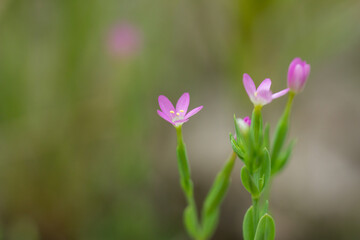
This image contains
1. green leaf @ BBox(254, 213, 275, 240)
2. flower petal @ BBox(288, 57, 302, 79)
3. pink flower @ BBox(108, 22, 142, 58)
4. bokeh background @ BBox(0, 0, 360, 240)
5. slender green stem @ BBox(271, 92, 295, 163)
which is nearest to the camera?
green leaf @ BBox(254, 213, 275, 240)

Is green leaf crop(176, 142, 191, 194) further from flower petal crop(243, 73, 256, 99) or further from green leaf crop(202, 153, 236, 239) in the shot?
flower petal crop(243, 73, 256, 99)

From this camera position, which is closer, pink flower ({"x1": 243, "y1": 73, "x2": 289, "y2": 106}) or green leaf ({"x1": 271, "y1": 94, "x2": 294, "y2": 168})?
pink flower ({"x1": 243, "y1": 73, "x2": 289, "y2": 106})

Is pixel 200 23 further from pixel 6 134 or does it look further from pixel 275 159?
pixel 275 159

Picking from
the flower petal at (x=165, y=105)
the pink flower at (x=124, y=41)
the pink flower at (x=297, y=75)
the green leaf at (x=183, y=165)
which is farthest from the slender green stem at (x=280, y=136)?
the pink flower at (x=124, y=41)

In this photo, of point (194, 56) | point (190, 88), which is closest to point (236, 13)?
point (190, 88)

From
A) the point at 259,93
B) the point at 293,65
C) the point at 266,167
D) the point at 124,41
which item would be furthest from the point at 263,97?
the point at 124,41

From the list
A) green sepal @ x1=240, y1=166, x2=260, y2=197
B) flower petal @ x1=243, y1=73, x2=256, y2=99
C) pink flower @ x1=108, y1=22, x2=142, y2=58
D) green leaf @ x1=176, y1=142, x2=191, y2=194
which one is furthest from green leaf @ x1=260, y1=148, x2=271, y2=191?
pink flower @ x1=108, y1=22, x2=142, y2=58
